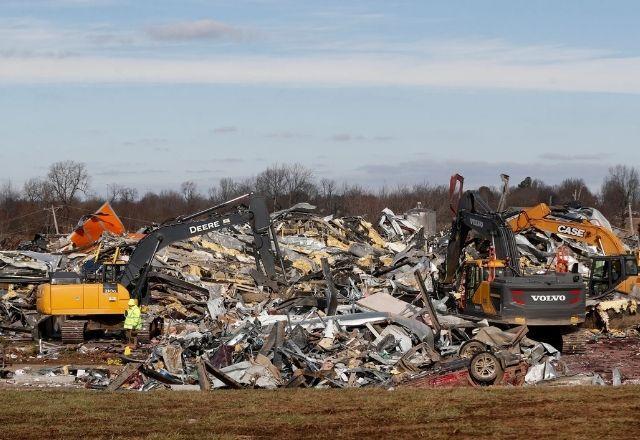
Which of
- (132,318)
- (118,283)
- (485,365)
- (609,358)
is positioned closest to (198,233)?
(118,283)

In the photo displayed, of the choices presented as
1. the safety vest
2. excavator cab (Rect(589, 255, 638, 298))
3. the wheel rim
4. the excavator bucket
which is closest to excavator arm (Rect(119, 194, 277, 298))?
the safety vest

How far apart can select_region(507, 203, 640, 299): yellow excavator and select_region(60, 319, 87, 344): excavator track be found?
38.6 feet

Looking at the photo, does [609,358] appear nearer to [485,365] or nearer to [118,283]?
[485,365]

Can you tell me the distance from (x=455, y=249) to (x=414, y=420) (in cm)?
1558

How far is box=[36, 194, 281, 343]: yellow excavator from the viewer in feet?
92.4

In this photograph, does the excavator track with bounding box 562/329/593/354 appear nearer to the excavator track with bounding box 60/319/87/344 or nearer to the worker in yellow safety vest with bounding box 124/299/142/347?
the worker in yellow safety vest with bounding box 124/299/142/347

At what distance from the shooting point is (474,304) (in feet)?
82.8

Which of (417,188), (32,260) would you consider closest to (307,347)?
(32,260)

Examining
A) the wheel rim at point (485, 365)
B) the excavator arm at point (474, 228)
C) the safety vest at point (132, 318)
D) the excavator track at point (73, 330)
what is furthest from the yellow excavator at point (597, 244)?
the excavator track at point (73, 330)

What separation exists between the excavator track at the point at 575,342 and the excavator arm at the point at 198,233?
9.72 metres

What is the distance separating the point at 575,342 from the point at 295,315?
7346 mm

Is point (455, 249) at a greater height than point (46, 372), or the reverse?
point (455, 249)

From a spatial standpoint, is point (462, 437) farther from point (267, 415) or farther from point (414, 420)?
point (267, 415)

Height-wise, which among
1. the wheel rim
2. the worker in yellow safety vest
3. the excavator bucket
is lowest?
the worker in yellow safety vest
